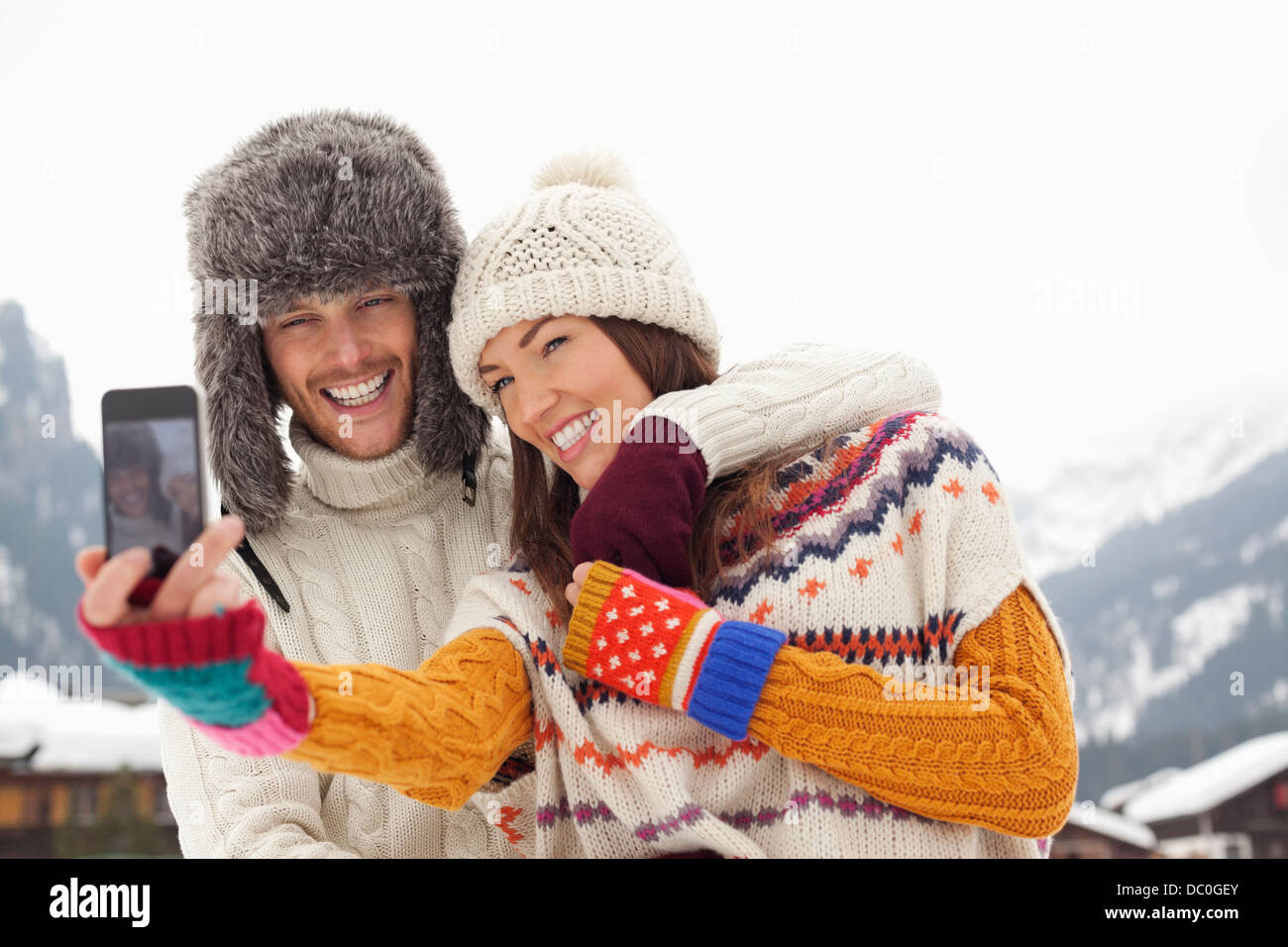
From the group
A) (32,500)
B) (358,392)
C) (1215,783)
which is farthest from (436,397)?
(1215,783)

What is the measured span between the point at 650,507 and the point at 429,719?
413mm

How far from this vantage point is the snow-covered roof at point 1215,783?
4.71 metres

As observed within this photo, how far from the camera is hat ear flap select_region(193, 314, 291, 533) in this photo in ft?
6.61

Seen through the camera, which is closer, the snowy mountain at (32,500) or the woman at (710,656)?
the woman at (710,656)

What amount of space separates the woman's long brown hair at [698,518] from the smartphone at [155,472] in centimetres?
70

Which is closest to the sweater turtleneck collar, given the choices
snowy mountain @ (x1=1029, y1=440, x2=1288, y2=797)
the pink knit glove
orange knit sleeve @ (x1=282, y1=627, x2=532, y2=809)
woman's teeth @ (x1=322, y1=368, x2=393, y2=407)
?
woman's teeth @ (x1=322, y1=368, x2=393, y2=407)

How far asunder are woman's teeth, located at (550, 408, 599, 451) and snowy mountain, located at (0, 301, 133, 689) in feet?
12.1

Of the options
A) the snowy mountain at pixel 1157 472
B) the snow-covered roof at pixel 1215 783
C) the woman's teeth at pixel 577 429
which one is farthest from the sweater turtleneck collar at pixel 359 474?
the snowy mountain at pixel 1157 472

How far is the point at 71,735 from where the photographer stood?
4.18 m

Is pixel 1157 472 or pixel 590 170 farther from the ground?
pixel 590 170

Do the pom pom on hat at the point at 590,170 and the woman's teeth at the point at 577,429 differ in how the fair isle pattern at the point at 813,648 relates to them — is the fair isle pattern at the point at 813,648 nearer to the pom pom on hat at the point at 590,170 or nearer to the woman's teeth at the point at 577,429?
the woman's teeth at the point at 577,429

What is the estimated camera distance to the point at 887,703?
146cm

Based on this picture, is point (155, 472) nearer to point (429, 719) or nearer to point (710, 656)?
point (429, 719)

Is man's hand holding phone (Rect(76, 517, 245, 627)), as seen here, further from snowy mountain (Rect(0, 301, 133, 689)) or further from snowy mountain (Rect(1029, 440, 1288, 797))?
snowy mountain (Rect(1029, 440, 1288, 797))
